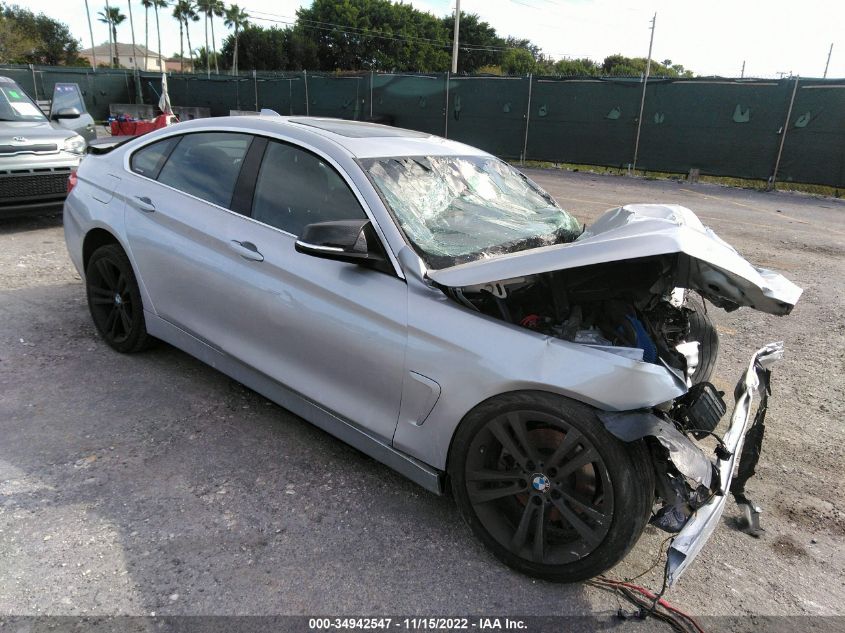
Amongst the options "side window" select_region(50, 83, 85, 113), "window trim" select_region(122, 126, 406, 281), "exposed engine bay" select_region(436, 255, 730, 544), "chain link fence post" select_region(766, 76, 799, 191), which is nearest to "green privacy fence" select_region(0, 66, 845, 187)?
"chain link fence post" select_region(766, 76, 799, 191)

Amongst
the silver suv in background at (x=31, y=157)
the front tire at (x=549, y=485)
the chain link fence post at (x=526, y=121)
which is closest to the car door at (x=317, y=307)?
the front tire at (x=549, y=485)

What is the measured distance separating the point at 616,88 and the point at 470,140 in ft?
14.8

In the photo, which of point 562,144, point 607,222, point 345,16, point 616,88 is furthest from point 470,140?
point 345,16

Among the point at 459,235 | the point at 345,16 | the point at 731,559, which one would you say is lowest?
the point at 731,559

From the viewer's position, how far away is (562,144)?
1705cm

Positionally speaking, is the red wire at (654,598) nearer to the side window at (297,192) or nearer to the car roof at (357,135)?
the side window at (297,192)

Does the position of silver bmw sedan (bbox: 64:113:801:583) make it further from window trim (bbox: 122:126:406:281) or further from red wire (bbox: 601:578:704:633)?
red wire (bbox: 601:578:704:633)

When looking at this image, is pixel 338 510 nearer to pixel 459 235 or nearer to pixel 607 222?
pixel 459 235

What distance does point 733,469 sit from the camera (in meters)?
2.49

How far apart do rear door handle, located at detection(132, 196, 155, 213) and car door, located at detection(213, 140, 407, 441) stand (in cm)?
87

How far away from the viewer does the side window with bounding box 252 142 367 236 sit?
2.98m

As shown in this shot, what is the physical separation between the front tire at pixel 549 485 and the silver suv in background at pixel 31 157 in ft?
23.5

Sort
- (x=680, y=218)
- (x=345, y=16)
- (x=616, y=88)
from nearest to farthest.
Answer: (x=680, y=218), (x=616, y=88), (x=345, y=16)

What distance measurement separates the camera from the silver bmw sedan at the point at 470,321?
7.30 ft
